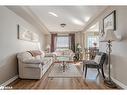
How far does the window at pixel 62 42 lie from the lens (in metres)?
11.3

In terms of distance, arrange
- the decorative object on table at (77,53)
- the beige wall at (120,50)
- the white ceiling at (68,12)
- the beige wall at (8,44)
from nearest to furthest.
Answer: the beige wall at (120,50) < the beige wall at (8,44) < the white ceiling at (68,12) < the decorative object on table at (77,53)

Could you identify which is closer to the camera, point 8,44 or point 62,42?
point 8,44

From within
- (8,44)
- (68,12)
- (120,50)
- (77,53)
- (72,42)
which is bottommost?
(77,53)

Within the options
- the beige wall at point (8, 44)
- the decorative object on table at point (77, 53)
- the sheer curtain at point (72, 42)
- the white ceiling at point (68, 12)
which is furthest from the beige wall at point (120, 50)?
the sheer curtain at point (72, 42)

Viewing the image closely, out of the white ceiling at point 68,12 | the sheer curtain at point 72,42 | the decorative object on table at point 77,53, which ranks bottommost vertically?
the decorative object on table at point 77,53

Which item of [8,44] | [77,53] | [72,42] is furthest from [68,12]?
[72,42]

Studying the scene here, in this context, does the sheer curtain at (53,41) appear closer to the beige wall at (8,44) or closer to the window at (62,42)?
the window at (62,42)

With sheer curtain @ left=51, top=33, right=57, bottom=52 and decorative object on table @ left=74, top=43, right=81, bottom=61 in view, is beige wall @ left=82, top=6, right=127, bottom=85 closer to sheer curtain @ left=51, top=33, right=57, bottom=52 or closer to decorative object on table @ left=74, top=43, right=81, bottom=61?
decorative object on table @ left=74, top=43, right=81, bottom=61

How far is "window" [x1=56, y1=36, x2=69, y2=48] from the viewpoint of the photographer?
37.2 feet

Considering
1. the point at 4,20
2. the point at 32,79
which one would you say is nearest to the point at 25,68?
the point at 32,79

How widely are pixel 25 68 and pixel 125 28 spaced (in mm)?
2990

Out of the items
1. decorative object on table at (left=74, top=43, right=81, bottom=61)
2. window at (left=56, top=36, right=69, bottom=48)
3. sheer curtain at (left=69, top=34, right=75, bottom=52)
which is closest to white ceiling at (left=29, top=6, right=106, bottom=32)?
decorative object on table at (left=74, top=43, right=81, bottom=61)

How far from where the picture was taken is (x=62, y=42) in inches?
447

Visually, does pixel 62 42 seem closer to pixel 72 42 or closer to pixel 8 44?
pixel 72 42
